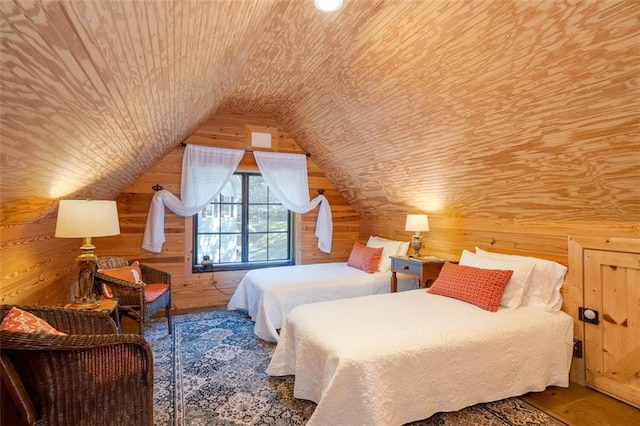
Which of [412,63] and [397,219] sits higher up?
[412,63]

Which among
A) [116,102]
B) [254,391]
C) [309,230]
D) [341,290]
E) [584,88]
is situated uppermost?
[584,88]

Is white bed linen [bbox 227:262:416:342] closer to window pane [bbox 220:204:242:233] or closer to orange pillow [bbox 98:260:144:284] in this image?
window pane [bbox 220:204:242:233]

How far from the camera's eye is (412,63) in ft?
7.41

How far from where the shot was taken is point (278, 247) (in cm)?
486

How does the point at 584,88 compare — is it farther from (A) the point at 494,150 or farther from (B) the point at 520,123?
(A) the point at 494,150

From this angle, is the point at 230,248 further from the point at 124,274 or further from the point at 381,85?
the point at 381,85

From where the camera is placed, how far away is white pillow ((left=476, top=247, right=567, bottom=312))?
2.55 meters

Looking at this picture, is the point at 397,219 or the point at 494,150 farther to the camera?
the point at 397,219

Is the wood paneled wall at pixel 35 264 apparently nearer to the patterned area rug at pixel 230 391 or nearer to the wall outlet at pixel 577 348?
the patterned area rug at pixel 230 391

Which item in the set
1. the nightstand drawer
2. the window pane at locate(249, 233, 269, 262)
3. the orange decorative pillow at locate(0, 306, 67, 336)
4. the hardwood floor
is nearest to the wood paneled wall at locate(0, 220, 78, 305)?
the orange decorative pillow at locate(0, 306, 67, 336)

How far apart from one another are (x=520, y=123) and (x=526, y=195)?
0.76m

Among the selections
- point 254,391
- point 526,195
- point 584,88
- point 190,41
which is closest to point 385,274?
point 526,195

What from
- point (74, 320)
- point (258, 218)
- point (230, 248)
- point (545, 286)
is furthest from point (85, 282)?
point (545, 286)

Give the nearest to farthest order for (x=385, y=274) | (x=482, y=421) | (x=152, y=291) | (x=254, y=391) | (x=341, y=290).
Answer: (x=482, y=421) → (x=254, y=391) → (x=152, y=291) → (x=341, y=290) → (x=385, y=274)
